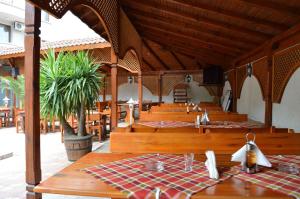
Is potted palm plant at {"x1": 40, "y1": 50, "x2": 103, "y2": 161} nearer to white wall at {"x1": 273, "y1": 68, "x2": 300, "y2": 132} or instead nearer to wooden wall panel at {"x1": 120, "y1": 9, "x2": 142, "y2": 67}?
wooden wall panel at {"x1": 120, "y1": 9, "x2": 142, "y2": 67}

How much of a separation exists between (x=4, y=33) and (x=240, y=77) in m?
14.4

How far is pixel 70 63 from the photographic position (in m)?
4.82

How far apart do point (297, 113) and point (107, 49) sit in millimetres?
6236

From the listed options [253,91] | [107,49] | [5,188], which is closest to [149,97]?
[107,49]

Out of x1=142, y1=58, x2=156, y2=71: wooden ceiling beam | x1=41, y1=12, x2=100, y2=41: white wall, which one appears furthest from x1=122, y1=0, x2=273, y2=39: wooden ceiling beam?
x1=41, y1=12, x2=100, y2=41: white wall

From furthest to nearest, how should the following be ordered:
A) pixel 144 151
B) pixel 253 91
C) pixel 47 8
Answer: pixel 253 91 → pixel 144 151 → pixel 47 8

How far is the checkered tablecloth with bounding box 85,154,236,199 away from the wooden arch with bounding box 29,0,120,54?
1.42 metres

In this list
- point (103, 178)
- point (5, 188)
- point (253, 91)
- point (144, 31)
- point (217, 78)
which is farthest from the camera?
point (217, 78)

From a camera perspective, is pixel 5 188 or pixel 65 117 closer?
pixel 5 188

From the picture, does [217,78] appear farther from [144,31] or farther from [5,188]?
[5,188]

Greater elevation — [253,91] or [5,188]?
[253,91]

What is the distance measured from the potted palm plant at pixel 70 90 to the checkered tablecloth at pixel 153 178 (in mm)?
3014

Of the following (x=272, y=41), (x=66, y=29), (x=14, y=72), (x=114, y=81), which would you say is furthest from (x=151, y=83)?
(x=66, y=29)

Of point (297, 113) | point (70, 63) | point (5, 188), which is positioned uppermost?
point (70, 63)
